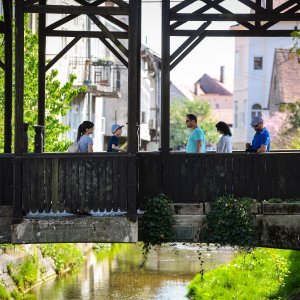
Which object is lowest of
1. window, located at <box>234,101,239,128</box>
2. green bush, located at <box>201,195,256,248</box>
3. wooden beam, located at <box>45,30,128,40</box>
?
green bush, located at <box>201,195,256,248</box>

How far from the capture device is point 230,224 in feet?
62.1

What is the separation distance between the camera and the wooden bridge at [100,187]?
61.3 feet

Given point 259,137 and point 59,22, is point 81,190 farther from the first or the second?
point 59,22

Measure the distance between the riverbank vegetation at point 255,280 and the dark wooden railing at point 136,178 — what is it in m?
6.88

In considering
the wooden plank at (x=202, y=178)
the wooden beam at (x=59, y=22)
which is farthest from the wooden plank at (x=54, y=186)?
the wooden beam at (x=59, y=22)

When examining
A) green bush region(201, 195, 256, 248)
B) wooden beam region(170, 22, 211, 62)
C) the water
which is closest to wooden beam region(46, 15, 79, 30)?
wooden beam region(170, 22, 211, 62)

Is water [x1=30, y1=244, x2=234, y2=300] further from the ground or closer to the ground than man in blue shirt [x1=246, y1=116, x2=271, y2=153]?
closer to the ground

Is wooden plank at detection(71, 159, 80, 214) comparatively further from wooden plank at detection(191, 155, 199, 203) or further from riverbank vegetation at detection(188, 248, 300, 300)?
riverbank vegetation at detection(188, 248, 300, 300)

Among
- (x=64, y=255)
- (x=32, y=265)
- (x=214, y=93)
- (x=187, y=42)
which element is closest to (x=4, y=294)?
(x=32, y=265)

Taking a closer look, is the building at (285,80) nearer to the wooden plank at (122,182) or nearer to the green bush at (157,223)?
the green bush at (157,223)

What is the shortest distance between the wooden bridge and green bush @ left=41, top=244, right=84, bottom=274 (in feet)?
55.9

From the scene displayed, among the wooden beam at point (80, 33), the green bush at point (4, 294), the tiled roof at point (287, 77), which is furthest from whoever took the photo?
the tiled roof at point (287, 77)

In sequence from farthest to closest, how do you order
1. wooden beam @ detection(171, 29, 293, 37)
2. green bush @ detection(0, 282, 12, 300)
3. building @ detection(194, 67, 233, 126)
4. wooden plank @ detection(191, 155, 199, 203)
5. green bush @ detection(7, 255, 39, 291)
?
building @ detection(194, 67, 233, 126)
green bush @ detection(7, 255, 39, 291)
green bush @ detection(0, 282, 12, 300)
wooden beam @ detection(171, 29, 293, 37)
wooden plank @ detection(191, 155, 199, 203)

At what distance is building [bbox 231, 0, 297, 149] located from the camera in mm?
86875
